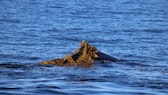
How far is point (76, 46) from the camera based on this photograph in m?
24.8

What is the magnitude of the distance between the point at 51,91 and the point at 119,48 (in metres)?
10.3

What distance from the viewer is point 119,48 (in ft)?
79.3

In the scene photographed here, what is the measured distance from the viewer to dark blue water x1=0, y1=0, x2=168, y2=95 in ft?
49.2

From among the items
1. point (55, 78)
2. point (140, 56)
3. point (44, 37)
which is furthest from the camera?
point (44, 37)

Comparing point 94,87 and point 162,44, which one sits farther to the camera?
point 162,44

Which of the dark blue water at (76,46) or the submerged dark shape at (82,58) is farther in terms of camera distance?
the submerged dark shape at (82,58)

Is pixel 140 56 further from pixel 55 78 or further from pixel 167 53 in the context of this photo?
pixel 55 78

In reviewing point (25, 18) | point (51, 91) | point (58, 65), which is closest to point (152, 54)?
point (58, 65)

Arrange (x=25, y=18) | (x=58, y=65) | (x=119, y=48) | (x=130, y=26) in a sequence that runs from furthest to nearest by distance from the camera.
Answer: (x=25, y=18) < (x=130, y=26) < (x=119, y=48) < (x=58, y=65)

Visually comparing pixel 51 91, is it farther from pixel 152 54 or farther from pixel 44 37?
pixel 44 37

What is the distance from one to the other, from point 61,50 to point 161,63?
4.44m

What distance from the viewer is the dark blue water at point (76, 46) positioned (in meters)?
15.0

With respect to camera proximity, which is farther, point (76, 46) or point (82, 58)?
point (76, 46)

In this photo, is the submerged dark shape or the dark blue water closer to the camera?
the dark blue water
